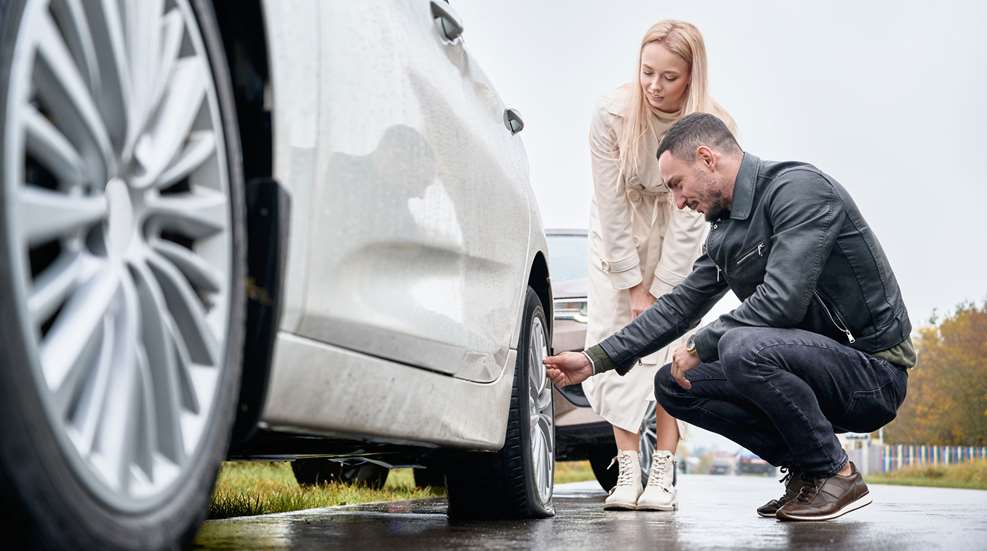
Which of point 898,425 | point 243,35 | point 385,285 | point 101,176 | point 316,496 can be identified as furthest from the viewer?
point 898,425

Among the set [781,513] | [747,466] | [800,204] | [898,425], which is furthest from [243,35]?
[747,466]

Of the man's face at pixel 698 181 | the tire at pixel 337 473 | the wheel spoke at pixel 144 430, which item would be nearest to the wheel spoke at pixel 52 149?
the wheel spoke at pixel 144 430

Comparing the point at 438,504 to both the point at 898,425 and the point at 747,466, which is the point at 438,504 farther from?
the point at 747,466

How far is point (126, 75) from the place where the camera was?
1.60 meters

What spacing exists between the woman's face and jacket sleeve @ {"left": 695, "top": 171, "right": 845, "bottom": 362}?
3.31 feet

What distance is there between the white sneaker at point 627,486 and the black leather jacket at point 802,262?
876 millimetres

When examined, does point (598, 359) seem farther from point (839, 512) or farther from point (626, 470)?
point (839, 512)

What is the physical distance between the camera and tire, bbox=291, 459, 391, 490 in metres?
6.82

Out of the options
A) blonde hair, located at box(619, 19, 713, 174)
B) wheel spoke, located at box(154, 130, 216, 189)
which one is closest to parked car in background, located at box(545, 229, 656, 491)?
blonde hair, located at box(619, 19, 713, 174)

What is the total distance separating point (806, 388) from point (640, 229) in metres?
1.48

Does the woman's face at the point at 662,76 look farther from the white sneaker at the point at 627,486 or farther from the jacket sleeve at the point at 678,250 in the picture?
the white sneaker at the point at 627,486

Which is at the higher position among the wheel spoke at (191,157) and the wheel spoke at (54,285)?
the wheel spoke at (191,157)

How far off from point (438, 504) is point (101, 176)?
415 centimetres

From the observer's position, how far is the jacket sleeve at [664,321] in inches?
171
